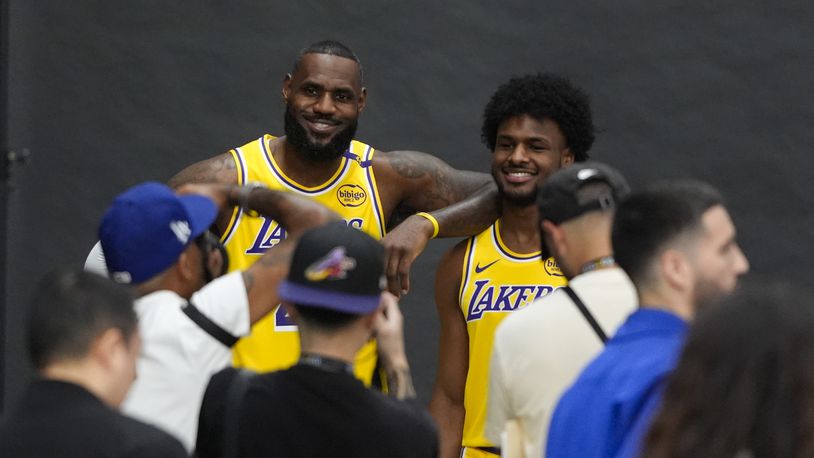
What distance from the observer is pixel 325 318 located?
3193 mm

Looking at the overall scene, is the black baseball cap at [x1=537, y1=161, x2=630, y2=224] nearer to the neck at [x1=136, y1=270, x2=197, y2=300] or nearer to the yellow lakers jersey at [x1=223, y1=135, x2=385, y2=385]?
the neck at [x1=136, y1=270, x2=197, y2=300]

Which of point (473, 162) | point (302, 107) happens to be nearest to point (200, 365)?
point (302, 107)

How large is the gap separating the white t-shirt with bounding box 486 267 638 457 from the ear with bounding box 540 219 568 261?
0.29 feet

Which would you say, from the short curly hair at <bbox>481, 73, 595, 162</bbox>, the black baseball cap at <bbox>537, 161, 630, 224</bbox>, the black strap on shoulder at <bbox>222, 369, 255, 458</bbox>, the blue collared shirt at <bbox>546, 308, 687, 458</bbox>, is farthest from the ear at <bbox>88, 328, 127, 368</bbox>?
the short curly hair at <bbox>481, 73, 595, 162</bbox>

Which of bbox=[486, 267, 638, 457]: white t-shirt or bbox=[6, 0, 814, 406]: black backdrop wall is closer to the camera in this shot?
bbox=[486, 267, 638, 457]: white t-shirt

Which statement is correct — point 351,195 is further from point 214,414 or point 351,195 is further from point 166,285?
point 214,414

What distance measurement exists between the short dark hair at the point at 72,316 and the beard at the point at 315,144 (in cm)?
279

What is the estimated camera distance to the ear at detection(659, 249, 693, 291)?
3018 millimetres

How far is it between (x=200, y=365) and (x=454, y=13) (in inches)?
154

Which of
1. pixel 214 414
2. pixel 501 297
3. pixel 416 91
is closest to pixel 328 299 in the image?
pixel 214 414

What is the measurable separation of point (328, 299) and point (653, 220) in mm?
760

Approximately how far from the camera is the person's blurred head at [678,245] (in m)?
3.03

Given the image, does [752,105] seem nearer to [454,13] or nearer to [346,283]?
[454,13]

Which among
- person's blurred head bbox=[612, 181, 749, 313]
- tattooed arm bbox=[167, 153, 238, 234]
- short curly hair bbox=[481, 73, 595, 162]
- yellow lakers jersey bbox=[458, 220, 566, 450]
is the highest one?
short curly hair bbox=[481, 73, 595, 162]
